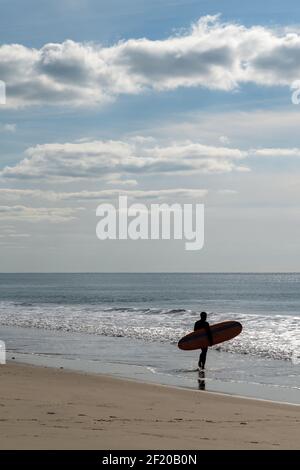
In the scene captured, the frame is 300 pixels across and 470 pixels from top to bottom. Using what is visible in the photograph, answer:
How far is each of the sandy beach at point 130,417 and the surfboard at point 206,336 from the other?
5.29 metres

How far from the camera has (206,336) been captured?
1928 centimetres

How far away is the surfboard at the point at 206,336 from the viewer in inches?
771

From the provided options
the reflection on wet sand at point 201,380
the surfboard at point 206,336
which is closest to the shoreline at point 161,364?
the reflection on wet sand at point 201,380

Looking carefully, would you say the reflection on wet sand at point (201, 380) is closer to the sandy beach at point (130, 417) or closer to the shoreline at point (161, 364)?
the shoreline at point (161, 364)

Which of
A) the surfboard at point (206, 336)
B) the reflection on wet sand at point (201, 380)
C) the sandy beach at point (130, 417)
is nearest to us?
the sandy beach at point (130, 417)

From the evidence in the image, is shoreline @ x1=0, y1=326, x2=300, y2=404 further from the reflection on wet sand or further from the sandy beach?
the sandy beach

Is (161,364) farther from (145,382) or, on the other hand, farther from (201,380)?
(145,382)

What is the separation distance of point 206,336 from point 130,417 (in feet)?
31.3

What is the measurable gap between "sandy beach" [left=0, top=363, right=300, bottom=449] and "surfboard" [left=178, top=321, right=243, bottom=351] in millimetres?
5289

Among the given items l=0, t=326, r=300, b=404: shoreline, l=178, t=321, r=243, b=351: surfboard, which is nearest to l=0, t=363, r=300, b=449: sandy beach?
l=0, t=326, r=300, b=404: shoreline

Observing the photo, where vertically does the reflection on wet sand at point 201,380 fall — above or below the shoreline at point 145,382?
below

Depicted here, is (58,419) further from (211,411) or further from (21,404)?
(211,411)
